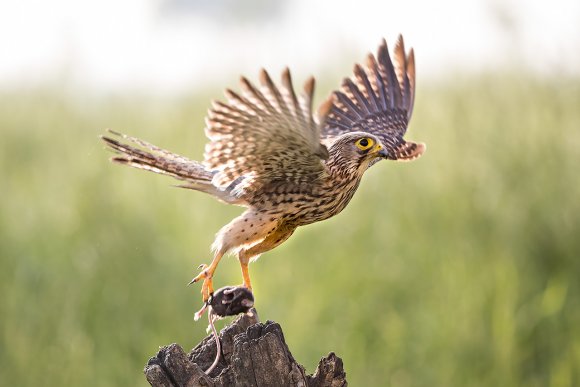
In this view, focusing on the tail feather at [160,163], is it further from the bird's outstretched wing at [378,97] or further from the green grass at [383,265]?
the green grass at [383,265]

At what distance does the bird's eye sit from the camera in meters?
5.12

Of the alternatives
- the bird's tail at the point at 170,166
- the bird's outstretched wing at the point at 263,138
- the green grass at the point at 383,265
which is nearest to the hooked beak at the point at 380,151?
the bird's outstretched wing at the point at 263,138

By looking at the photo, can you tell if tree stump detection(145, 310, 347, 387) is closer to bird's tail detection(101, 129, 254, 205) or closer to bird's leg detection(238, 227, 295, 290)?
bird's leg detection(238, 227, 295, 290)

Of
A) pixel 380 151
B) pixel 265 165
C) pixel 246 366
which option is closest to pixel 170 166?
pixel 265 165

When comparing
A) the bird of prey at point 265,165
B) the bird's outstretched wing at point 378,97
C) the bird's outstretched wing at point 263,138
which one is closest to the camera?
the bird's outstretched wing at point 263,138

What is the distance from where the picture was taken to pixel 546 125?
365 inches

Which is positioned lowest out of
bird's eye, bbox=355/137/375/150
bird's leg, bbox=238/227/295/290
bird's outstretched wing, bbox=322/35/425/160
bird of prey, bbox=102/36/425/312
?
bird's leg, bbox=238/227/295/290

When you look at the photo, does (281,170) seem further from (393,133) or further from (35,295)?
(35,295)

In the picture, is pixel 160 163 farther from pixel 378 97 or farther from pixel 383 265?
pixel 383 265

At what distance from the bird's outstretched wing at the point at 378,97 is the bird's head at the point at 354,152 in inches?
41.1

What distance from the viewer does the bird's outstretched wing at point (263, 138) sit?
4.36 metres

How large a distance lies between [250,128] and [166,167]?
2.14 feet

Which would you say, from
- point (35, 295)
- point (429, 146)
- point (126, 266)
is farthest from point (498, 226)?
point (35, 295)

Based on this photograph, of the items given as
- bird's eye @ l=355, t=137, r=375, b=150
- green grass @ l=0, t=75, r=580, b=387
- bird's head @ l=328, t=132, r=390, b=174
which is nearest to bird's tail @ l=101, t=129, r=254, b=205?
bird's head @ l=328, t=132, r=390, b=174
